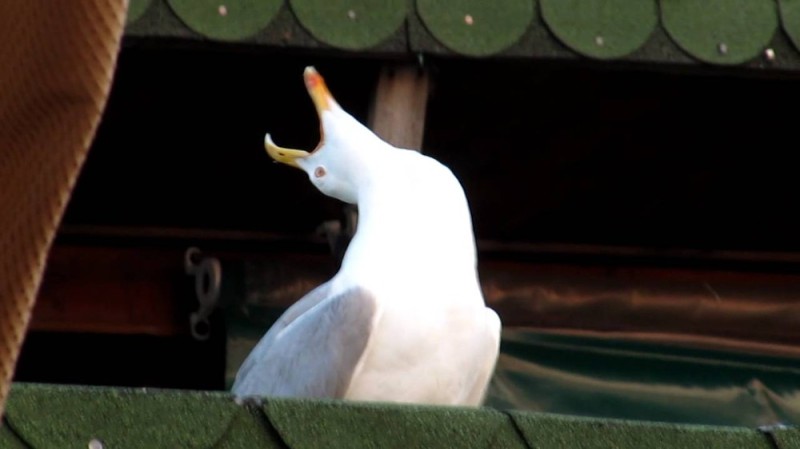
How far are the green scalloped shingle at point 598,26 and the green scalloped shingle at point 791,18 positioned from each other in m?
0.22

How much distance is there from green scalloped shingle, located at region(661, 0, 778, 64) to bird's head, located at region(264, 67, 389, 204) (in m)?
0.54

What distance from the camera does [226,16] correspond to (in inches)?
118

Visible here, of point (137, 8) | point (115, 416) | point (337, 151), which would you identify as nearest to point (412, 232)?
point (337, 151)

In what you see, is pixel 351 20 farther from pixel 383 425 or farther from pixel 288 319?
pixel 383 425

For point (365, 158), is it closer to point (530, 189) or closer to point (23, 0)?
point (530, 189)

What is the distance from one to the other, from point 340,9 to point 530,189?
98 cm

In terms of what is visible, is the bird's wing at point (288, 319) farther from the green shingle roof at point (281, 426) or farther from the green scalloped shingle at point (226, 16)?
the green shingle roof at point (281, 426)

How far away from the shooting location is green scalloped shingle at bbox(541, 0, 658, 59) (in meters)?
3.04

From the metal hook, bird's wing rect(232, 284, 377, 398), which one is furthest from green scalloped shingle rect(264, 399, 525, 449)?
the metal hook

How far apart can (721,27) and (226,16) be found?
822 millimetres

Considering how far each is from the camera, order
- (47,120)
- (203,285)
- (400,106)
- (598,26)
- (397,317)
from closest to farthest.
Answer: (47,120)
(397,317)
(598,26)
(400,106)
(203,285)

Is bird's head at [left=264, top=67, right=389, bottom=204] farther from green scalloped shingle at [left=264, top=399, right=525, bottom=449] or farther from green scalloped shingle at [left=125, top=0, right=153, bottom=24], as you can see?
green scalloped shingle at [left=264, top=399, right=525, bottom=449]

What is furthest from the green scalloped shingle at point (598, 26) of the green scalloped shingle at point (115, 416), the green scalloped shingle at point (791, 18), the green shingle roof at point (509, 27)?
the green scalloped shingle at point (115, 416)

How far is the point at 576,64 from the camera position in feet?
10.1
